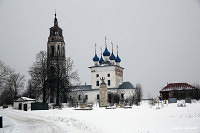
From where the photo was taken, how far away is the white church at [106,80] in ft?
225

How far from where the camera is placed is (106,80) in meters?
70.0

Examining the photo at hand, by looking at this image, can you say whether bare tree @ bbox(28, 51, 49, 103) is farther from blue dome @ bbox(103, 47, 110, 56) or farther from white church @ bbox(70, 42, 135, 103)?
blue dome @ bbox(103, 47, 110, 56)

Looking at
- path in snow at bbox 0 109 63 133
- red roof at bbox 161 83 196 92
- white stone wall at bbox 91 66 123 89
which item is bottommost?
path in snow at bbox 0 109 63 133

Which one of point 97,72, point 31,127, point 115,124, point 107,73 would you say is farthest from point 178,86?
point 31,127

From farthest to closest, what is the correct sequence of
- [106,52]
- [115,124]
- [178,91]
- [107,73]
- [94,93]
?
[106,52] → [94,93] → [107,73] → [178,91] → [115,124]

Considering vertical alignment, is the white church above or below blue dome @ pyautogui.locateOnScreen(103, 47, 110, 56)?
below

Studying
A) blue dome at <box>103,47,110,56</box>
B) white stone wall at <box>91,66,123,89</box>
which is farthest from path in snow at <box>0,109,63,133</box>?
blue dome at <box>103,47,110,56</box>

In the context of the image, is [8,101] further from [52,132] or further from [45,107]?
[52,132]

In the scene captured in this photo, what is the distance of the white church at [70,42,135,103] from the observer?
225 ft

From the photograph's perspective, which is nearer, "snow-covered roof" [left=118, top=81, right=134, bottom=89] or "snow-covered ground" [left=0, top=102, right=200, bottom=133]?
"snow-covered ground" [left=0, top=102, right=200, bottom=133]

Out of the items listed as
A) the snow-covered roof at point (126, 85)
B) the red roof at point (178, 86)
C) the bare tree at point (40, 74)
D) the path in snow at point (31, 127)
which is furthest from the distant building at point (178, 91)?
the path in snow at point (31, 127)

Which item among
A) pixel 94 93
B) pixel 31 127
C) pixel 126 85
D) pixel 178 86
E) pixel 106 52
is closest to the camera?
pixel 31 127

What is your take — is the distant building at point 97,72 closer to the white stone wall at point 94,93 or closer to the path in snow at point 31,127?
the white stone wall at point 94,93

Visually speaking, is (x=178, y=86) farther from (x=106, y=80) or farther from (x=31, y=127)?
(x=31, y=127)
